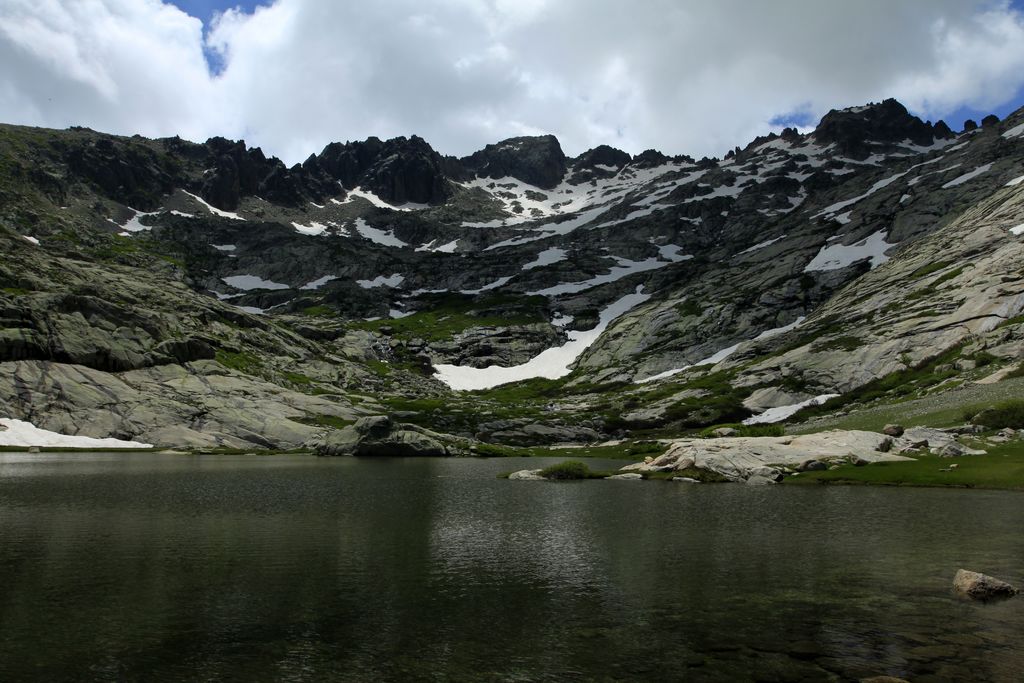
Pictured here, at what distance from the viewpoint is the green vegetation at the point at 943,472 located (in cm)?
5791

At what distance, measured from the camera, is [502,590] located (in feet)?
85.8

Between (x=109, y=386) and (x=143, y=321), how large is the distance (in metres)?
28.8

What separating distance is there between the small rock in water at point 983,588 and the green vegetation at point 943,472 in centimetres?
4064

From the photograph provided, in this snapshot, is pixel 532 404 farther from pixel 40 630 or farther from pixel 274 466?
pixel 40 630

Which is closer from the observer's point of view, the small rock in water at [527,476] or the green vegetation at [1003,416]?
the green vegetation at [1003,416]

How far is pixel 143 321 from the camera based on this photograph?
15725 centimetres

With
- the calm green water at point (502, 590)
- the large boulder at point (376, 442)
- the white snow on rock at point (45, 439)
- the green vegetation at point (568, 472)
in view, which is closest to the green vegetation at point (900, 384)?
Result: the green vegetation at point (568, 472)

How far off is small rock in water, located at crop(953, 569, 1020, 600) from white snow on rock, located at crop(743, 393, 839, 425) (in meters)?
119

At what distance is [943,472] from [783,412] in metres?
80.3

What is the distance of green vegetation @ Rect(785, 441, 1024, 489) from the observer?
57.9 metres

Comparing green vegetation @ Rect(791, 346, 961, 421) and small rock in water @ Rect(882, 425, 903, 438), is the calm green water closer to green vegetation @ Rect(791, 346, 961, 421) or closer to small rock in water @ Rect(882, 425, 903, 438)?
small rock in water @ Rect(882, 425, 903, 438)

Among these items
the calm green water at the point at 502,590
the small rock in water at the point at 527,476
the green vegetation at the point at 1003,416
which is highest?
the green vegetation at the point at 1003,416

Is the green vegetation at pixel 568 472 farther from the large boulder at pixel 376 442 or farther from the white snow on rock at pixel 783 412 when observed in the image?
the white snow on rock at pixel 783 412

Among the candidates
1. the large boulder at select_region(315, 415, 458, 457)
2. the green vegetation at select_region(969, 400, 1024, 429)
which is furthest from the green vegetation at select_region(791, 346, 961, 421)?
the large boulder at select_region(315, 415, 458, 457)
